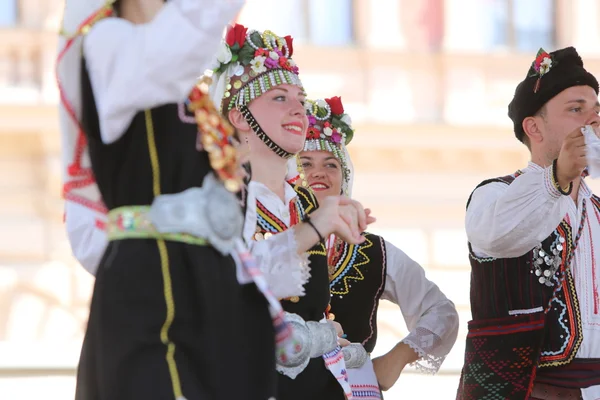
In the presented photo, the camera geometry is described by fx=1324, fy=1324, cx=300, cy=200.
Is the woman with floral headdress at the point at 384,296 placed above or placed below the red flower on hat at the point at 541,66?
below

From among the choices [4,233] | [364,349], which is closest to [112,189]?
[364,349]

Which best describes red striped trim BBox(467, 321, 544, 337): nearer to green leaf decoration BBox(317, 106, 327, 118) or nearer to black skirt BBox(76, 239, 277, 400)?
green leaf decoration BBox(317, 106, 327, 118)

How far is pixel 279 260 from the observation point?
2953 millimetres

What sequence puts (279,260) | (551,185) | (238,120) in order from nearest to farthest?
(279,260)
(551,185)
(238,120)

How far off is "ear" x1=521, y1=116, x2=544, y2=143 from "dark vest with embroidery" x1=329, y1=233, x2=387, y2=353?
1.97 ft

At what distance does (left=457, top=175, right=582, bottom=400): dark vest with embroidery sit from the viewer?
148 inches

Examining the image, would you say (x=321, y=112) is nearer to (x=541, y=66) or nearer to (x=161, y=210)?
(x=541, y=66)

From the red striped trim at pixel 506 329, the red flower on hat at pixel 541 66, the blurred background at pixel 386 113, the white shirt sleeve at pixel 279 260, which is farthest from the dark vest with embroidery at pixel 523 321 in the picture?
the blurred background at pixel 386 113

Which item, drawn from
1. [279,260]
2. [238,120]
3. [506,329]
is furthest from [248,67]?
[506,329]

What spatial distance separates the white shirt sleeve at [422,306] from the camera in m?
4.19

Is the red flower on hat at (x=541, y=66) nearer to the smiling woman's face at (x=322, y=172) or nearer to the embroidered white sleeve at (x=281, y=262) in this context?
the smiling woman's face at (x=322, y=172)

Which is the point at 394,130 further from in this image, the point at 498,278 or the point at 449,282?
the point at 498,278

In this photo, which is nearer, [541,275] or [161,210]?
[161,210]

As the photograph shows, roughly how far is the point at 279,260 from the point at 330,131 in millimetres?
1620
